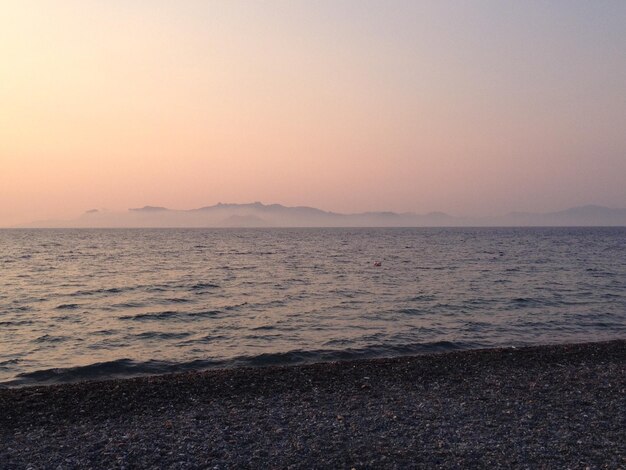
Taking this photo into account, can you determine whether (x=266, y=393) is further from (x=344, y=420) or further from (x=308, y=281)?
(x=308, y=281)

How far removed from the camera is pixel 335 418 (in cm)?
1203

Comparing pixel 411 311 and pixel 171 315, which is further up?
pixel 411 311

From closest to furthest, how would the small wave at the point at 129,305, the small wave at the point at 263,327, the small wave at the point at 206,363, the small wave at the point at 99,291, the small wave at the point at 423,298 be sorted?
1. the small wave at the point at 206,363
2. the small wave at the point at 263,327
3. the small wave at the point at 129,305
4. the small wave at the point at 423,298
5. the small wave at the point at 99,291

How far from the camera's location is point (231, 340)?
23.2 metres

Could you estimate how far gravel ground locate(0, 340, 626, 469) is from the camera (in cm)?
987

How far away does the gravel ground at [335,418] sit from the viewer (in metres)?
9.87

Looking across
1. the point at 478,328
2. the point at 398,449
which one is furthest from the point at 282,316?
the point at 398,449

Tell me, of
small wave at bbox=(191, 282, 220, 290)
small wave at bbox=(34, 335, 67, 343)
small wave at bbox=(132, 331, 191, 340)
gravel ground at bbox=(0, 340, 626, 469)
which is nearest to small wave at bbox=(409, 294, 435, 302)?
small wave at bbox=(191, 282, 220, 290)

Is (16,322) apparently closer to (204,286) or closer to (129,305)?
(129,305)

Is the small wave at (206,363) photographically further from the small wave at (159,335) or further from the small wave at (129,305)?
the small wave at (129,305)

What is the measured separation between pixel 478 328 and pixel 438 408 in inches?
573

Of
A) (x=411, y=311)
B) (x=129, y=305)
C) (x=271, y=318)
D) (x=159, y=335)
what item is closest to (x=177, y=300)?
(x=129, y=305)

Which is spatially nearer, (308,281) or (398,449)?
(398,449)

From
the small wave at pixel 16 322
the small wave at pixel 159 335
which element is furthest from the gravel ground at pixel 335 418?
the small wave at pixel 16 322
